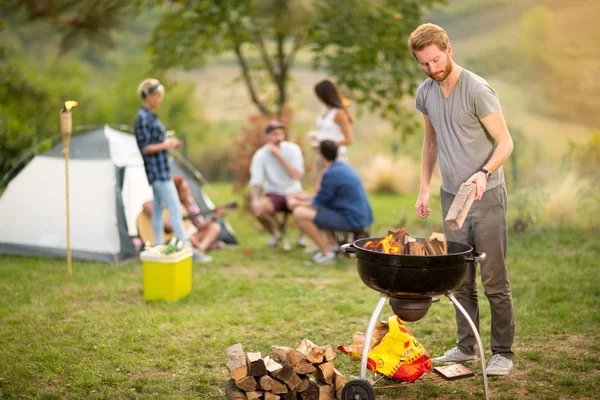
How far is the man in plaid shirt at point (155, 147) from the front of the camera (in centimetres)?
564

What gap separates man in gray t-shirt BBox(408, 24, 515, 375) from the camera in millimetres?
3100

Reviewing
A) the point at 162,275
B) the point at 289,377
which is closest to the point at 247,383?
the point at 289,377

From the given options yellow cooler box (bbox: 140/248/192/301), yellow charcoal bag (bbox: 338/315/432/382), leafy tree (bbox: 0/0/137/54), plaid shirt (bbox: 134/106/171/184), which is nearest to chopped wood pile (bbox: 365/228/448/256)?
yellow charcoal bag (bbox: 338/315/432/382)

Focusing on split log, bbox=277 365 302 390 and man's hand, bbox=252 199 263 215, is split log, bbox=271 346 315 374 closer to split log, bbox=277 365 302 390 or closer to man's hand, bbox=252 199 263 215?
split log, bbox=277 365 302 390

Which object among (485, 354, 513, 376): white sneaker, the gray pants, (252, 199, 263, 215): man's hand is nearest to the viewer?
the gray pants

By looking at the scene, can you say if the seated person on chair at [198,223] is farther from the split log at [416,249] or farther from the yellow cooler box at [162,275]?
the split log at [416,249]

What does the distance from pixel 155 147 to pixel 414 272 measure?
10.9 feet

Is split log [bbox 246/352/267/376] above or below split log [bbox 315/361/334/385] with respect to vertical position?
above

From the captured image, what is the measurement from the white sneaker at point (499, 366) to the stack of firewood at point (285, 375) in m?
0.81

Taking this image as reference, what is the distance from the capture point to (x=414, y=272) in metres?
2.88

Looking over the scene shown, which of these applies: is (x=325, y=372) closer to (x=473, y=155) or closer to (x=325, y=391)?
(x=325, y=391)

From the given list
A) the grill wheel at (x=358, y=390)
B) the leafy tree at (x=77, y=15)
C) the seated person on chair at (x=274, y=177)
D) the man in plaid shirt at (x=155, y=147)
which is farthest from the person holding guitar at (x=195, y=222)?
the grill wheel at (x=358, y=390)

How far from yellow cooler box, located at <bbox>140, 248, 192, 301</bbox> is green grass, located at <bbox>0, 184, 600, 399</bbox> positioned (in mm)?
127

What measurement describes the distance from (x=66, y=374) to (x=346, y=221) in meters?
3.24
